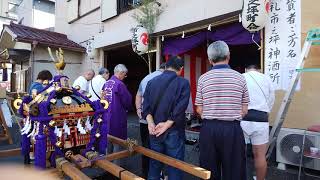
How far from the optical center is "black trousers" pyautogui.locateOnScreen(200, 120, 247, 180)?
2.96 meters

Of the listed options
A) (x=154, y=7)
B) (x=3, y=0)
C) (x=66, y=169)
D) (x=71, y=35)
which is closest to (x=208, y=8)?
(x=154, y=7)

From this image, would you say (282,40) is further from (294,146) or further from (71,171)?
(71,171)

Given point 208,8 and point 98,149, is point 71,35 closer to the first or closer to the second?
point 208,8

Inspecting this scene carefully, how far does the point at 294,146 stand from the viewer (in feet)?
15.9

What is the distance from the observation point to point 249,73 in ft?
13.8

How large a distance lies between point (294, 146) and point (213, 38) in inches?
134

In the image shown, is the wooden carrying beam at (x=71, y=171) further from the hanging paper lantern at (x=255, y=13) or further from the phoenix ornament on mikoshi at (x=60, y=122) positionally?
the hanging paper lantern at (x=255, y=13)

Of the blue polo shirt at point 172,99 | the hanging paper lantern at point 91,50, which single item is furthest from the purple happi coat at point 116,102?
the hanging paper lantern at point 91,50

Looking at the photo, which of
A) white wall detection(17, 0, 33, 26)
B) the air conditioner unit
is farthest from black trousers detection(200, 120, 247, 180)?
white wall detection(17, 0, 33, 26)

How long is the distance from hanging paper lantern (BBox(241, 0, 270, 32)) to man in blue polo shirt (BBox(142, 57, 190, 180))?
252cm

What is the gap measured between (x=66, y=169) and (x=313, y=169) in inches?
162

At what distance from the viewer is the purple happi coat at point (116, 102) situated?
196 inches

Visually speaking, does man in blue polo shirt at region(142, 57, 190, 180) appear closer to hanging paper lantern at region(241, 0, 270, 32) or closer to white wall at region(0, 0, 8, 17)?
hanging paper lantern at region(241, 0, 270, 32)

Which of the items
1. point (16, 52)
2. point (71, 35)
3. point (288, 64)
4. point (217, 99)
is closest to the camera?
point (217, 99)
